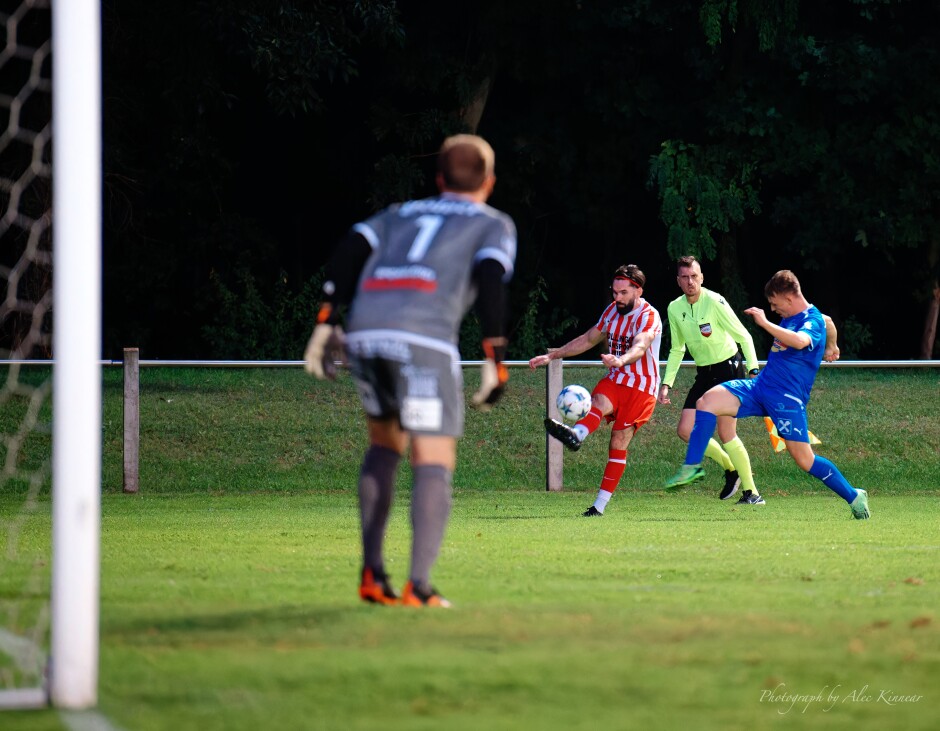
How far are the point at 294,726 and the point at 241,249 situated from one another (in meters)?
24.3

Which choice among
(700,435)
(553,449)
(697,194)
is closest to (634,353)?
Answer: (700,435)

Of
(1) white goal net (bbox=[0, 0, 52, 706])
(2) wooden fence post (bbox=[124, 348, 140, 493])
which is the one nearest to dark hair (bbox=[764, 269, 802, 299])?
(1) white goal net (bbox=[0, 0, 52, 706])

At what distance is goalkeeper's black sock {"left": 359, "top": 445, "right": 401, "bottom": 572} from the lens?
226 inches

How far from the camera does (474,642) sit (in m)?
4.86

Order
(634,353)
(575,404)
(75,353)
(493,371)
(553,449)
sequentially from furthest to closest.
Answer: (553,449)
(575,404)
(634,353)
(493,371)
(75,353)

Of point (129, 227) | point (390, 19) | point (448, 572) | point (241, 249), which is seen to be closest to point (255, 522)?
point (448, 572)

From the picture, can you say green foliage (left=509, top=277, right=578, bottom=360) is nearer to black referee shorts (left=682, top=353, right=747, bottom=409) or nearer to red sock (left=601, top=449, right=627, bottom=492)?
black referee shorts (left=682, top=353, right=747, bottom=409)

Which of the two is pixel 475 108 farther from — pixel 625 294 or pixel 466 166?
pixel 466 166

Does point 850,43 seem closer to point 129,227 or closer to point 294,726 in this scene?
point 129,227

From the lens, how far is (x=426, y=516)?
5547mm

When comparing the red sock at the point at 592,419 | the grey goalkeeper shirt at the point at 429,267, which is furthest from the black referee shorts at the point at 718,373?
the grey goalkeeper shirt at the point at 429,267

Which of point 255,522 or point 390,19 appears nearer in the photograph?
point 255,522

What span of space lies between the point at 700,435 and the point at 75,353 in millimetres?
9275

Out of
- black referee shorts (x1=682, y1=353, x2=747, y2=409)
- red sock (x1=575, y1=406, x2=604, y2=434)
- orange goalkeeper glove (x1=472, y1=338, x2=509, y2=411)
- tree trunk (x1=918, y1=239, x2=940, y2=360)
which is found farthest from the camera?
tree trunk (x1=918, y1=239, x2=940, y2=360)
